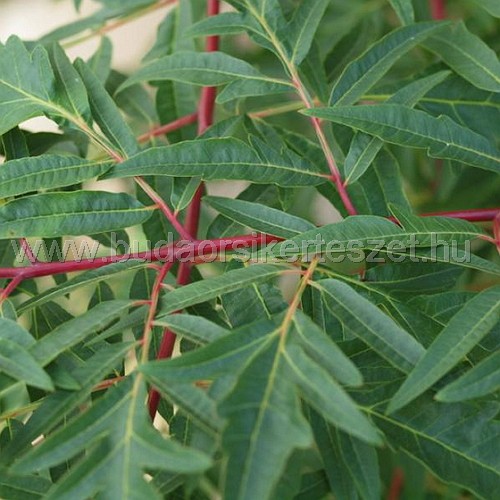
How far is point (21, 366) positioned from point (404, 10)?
381 millimetres

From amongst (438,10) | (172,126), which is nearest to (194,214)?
(172,126)

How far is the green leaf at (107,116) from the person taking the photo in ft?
1.71

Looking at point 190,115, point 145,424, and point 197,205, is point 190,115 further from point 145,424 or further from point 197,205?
point 145,424

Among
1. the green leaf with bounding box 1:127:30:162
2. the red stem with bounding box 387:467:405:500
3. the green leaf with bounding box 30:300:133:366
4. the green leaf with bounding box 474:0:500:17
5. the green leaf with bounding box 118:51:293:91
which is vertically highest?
the green leaf with bounding box 474:0:500:17

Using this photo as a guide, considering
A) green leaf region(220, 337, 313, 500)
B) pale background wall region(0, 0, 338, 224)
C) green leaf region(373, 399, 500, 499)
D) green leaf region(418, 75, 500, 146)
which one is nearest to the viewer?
green leaf region(220, 337, 313, 500)

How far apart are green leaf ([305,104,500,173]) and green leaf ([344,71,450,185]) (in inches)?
1.2

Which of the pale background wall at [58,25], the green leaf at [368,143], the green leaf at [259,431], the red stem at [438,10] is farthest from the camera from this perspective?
the pale background wall at [58,25]

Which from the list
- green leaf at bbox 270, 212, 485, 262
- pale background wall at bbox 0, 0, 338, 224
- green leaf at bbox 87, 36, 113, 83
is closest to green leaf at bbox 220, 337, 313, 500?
green leaf at bbox 270, 212, 485, 262

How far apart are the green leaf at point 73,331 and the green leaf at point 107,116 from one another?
0.12 m

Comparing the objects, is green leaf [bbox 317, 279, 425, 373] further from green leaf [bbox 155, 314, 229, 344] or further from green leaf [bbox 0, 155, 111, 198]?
green leaf [bbox 0, 155, 111, 198]

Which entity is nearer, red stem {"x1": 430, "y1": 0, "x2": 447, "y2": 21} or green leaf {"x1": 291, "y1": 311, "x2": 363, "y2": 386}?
green leaf {"x1": 291, "y1": 311, "x2": 363, "y2": 386}

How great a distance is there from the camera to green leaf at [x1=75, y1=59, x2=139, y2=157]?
521 millimetres

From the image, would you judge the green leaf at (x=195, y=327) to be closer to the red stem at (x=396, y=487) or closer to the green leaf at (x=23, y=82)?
the green leaf at (x=23, y=82)

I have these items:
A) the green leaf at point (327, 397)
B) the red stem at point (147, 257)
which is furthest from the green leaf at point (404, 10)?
the green leaf at point (327, 397)
